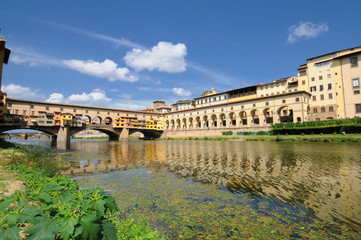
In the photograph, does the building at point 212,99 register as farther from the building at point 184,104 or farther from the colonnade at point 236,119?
the building at point 184,104

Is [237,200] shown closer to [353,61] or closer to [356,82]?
[356,82]

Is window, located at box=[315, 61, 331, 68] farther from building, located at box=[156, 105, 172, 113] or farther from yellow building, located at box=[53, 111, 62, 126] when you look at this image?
yellow building, located at box=[53, 111, 62, 126]

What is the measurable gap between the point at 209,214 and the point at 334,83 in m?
62.6

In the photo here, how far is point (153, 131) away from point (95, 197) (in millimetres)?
83362

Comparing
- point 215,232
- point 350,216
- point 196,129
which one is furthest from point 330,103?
point 215,232

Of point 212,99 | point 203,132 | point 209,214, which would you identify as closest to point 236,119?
point 203,132

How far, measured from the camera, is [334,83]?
166ft

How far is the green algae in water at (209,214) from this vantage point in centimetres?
452

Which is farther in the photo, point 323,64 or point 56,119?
point 56,119

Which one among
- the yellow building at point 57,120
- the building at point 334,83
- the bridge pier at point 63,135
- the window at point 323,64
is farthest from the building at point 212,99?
the yellow building at point 57,120

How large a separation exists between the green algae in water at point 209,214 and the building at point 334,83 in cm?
5720

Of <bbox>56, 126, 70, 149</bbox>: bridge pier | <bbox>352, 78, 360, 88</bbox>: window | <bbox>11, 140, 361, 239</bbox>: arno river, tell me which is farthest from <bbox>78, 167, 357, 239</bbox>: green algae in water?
<bbox>352, 78, 360, 88</bbox>: window

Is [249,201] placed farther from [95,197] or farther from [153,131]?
[153,131]

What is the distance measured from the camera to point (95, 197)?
323 cm
